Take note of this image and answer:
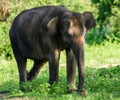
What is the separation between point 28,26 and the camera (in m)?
9.95

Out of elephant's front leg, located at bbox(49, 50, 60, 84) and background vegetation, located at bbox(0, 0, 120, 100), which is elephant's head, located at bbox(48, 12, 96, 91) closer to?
elephant's front leg, located at bbox(49, 50, 60, 84)

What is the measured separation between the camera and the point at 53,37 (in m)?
9.17

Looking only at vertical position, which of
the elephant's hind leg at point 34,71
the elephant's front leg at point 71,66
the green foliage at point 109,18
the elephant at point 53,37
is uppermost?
the elephant at point 53,37

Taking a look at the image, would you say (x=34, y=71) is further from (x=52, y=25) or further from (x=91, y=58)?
(x=91, y=58)

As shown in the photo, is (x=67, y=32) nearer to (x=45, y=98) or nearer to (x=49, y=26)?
(x=49, y=26)

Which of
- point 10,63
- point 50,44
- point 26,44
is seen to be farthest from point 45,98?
point 10,63

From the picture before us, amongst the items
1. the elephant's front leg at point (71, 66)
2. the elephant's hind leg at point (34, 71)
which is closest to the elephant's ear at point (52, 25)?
the elephant's front leg at point (71, 66)

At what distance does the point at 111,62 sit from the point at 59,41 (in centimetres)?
949

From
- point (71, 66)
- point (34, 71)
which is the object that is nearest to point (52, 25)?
point (71, 66)

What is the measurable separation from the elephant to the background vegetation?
1.16 feet

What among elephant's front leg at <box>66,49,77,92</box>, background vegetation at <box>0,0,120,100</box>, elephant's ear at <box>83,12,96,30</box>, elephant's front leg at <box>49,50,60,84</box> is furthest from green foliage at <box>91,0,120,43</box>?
elephant's front leg at <box>49,50,60,84</box>

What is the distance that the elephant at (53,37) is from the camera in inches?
343

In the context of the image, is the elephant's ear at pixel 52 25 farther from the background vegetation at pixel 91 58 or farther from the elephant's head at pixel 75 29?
the background vegetation at pixel 91 58

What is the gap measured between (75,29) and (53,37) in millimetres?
590
